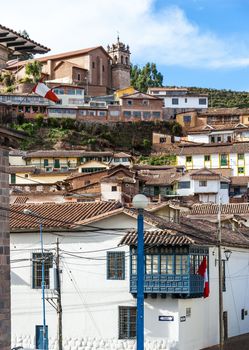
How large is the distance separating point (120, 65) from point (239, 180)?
52636 millimetres

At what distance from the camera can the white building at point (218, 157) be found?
93656mm

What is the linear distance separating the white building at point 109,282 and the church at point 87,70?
294 ft

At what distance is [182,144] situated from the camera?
10338 centimetres

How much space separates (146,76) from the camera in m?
156

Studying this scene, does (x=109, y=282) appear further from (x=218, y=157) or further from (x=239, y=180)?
(x=218, y=157)

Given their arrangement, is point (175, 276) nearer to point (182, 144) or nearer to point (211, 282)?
point (211, 282)

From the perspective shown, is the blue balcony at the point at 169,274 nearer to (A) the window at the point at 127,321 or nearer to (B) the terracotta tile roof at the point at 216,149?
(A) the window at the point at 127,321

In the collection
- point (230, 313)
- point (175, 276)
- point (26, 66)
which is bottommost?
point (230, 313)

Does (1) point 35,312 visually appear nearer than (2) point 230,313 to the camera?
Yes

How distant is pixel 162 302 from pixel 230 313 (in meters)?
7.18

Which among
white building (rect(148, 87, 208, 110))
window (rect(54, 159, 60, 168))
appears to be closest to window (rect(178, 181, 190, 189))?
window (rect(54, 159, 60, 168))

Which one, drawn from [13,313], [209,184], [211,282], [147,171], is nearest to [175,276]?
[211,282]

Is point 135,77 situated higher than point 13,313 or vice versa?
point 135,77

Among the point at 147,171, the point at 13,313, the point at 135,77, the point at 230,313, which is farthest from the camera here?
the point at 135,77
